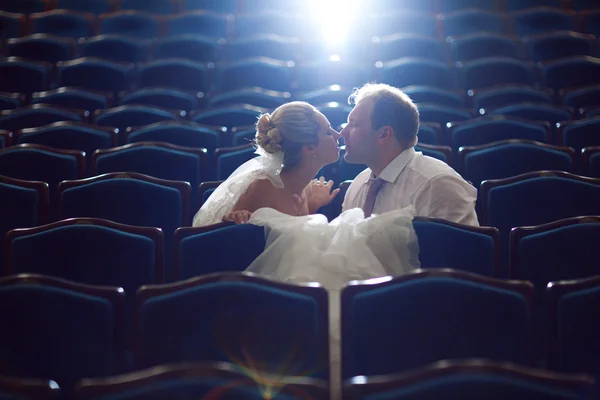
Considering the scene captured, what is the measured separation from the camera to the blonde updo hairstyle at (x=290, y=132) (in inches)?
89.0

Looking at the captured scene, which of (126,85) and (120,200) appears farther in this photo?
(126,85)

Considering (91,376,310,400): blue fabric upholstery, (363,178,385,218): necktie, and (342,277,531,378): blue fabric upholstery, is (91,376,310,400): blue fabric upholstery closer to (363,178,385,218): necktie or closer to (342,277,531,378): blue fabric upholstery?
(342,277,531,378): blue fabric upholstery

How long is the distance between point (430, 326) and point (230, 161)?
1.55 metres

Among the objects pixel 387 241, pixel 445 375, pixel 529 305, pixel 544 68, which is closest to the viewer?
pixel 445 375

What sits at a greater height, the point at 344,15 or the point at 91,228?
the point at 344,15

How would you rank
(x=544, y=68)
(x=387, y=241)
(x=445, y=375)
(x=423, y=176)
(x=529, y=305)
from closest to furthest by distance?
(x=445, y=375), (x=529, y=305), (x=387, y=241), (x=423, y=176), (x=544, y=68)

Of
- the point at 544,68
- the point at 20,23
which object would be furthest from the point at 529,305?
the point at 20,23

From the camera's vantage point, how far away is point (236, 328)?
1374 mm

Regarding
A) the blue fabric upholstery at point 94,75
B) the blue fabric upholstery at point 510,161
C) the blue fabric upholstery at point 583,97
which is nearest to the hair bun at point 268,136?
the blue fabric upholstery at point 510,161

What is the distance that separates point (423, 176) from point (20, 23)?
4.18 m

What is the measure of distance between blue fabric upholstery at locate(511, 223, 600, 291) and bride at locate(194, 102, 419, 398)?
258 mm

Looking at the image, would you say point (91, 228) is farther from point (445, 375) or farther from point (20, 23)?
point (20, 23)

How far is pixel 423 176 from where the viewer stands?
7.20 ft

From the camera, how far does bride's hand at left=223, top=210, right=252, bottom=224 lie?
1.96 m
